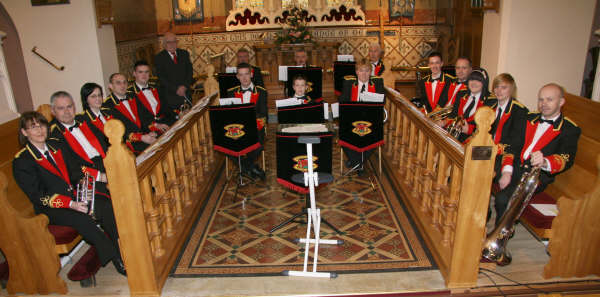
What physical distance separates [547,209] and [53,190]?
416 cm

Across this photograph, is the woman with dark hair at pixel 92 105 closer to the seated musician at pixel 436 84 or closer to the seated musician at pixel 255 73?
the seated musician at pixel 255 73

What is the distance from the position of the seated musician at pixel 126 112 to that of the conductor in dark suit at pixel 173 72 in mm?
1531

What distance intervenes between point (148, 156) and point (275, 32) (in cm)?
910

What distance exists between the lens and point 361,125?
199 inches

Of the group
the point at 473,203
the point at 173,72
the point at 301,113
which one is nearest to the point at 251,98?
the point at 301,113

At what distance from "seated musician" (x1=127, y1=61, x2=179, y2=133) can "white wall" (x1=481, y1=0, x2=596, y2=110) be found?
4929 millimetres

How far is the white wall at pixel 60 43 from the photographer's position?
6.70 metres

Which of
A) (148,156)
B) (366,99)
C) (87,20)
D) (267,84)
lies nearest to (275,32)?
(267,84)

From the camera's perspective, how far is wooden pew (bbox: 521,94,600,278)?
3.21 meters

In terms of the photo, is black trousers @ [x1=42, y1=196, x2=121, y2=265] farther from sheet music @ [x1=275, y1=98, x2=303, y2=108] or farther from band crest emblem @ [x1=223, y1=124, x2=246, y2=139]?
sheet music @ [x1=275, y1=98, x2=303, y2=108]

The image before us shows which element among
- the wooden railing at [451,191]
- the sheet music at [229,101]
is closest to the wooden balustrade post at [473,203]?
the wooden railing at [451,191]

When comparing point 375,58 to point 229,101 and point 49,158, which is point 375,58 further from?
point 49,158

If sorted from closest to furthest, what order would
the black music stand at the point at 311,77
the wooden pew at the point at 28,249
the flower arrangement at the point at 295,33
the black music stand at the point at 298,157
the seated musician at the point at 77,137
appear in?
the wooden pew at the point at 28,249
the seated musician at the point at 77,137
the black music stand at the point at 298,157
the black music stand at the point at 311,77
the flower arrangement at the point at 295,33

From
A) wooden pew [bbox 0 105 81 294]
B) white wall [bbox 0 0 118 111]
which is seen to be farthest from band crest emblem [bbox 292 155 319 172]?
white wall [bbox 0 0 118 111]
